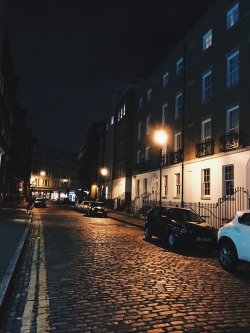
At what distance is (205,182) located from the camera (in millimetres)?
22078

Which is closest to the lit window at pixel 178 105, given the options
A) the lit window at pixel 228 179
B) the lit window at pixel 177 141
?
the lit window at pixel 177 141

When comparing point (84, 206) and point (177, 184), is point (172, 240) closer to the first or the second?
point (177, 184)

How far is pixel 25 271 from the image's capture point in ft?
26.4

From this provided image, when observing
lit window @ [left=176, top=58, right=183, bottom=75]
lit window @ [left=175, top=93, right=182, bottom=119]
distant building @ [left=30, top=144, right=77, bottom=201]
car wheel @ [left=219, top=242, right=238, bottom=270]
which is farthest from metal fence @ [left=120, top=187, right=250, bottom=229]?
distant building @ [left=30, top=144, right=77, bottom=201]

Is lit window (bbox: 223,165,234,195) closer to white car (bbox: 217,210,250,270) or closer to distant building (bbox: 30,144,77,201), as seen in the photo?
white car (bbox: 217,210,250,270)

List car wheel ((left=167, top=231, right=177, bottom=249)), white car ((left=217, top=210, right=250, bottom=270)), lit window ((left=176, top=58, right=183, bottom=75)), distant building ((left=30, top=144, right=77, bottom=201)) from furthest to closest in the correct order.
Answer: distant building ((left=30, top=144, right=77, bottom=201)) < lit window ((left=176, top=58, right=183, bottom=75)) < car wheel ((left=167, top=231, right=177, bottom=249)) < white car ((left=217, top=210, right=250, bottom=270))

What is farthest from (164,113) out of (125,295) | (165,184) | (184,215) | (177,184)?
(125,295)

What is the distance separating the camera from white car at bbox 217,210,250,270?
Answer: 27.0 feet

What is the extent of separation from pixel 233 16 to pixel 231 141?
8.26 meters

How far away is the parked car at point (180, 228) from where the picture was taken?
480 inches

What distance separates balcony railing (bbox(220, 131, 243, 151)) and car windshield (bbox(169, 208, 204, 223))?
643 cm

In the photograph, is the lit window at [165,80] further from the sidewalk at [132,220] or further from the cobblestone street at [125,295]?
the cobblestone street at [125,295]

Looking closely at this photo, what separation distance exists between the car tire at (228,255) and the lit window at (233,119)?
1172cm

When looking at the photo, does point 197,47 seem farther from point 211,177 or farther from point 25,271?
point 25,271
